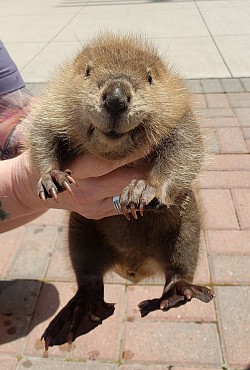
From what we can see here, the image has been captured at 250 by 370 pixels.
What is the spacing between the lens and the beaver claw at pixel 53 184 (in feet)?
6.43

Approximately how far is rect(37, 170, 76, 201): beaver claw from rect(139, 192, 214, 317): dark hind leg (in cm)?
75

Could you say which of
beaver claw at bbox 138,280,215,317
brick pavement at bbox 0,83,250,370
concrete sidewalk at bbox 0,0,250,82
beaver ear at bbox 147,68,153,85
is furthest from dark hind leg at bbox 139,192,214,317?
concrete sidewalk at bbox 0,0,250,82

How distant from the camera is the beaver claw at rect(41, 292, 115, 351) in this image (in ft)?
7.57

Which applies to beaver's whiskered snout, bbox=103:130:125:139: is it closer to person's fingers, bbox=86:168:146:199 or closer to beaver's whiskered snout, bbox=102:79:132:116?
beaver's whiskered snout, bbox=102:79:132:116

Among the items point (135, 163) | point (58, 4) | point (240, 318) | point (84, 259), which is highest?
point (135, 163)

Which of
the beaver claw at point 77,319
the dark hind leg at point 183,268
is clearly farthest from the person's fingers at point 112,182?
the beaver claw at point 77,319

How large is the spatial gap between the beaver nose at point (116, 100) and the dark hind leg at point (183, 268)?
0.86 metres

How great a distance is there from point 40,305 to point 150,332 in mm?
797

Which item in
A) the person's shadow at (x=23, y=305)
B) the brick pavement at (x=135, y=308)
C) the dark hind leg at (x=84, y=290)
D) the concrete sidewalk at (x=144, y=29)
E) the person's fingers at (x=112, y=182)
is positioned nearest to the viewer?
the person's fingers at (x=112, y=182)

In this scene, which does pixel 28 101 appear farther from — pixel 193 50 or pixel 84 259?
pixel 193 50

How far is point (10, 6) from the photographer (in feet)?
41.1

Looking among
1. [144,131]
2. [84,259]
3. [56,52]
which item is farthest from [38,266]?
[56,52]

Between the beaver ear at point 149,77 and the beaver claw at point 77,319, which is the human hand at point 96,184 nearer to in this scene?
the beaver ear at point 149,77

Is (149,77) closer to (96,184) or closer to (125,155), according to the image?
(125,155)
